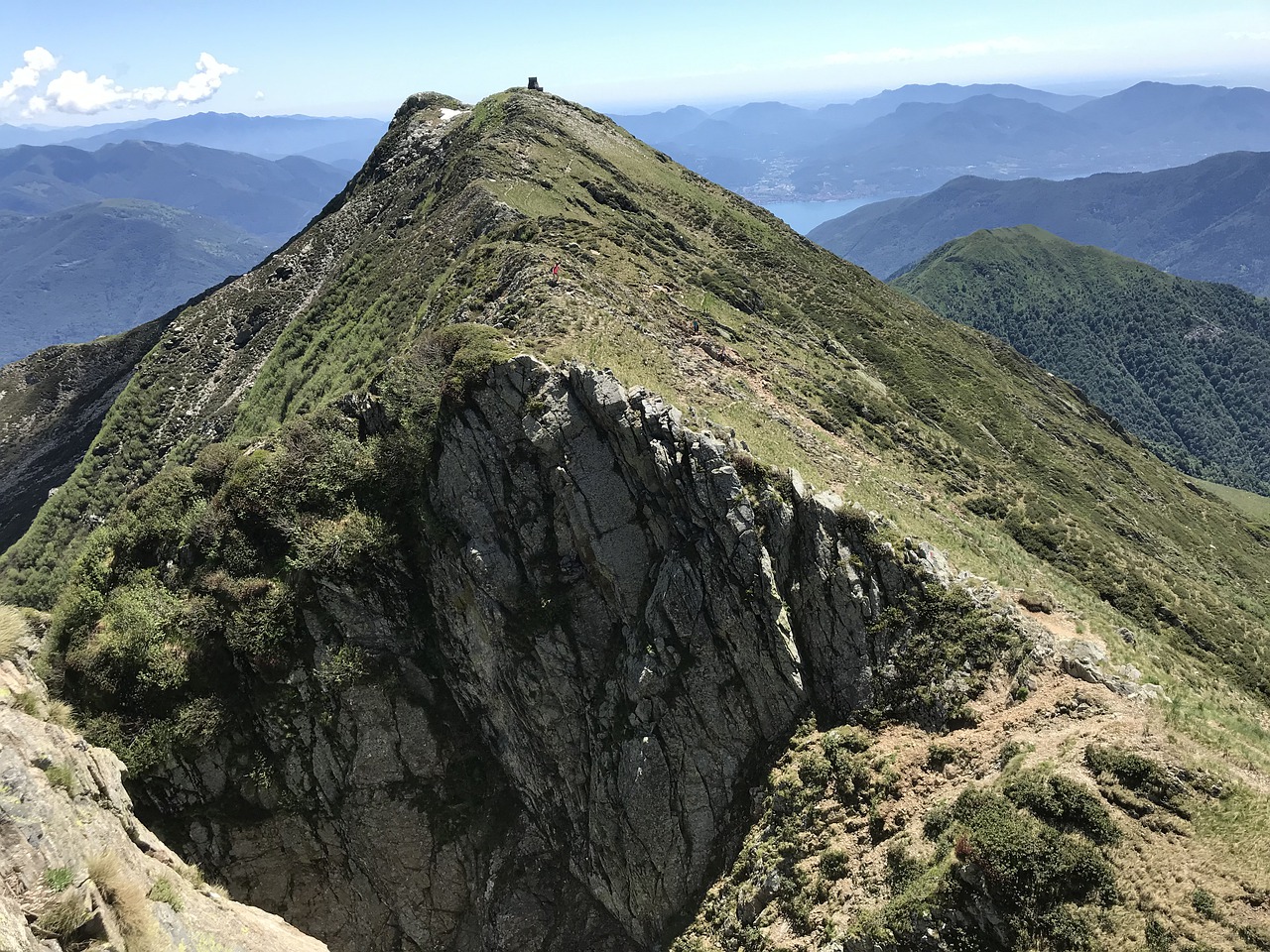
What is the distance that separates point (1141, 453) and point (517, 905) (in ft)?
356

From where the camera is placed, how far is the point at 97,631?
31188 millimetres

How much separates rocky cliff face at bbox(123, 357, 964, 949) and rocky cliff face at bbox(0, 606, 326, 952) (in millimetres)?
11732

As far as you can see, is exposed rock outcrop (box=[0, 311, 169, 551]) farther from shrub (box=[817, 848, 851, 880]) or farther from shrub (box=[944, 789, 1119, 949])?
shrub (box=[944, 789, 1119, 949])

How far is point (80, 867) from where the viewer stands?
12344 millimetres

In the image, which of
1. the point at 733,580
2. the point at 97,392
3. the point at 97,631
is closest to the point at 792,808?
the point at 733,580

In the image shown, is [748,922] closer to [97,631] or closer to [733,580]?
[733,580]

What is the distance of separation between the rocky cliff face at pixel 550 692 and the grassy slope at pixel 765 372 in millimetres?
4939

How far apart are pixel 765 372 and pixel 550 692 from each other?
28487 millimetres

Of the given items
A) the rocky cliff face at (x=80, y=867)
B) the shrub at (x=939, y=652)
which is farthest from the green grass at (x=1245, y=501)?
the rocky cliff face at (x=80, y=867)

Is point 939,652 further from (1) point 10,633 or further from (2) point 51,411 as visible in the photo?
(2) point 51,411

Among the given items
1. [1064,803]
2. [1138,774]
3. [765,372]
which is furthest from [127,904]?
[765,372]

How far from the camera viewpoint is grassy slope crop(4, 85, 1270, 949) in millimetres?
35062

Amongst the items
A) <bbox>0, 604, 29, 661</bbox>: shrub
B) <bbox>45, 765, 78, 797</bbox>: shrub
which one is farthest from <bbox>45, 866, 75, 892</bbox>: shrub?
<bbox>0, 604, 29, 661</bbox>: shrub

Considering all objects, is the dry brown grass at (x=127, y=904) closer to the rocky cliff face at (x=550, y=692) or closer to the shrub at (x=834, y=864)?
the rocky cliff face at (x=550, y=692)
